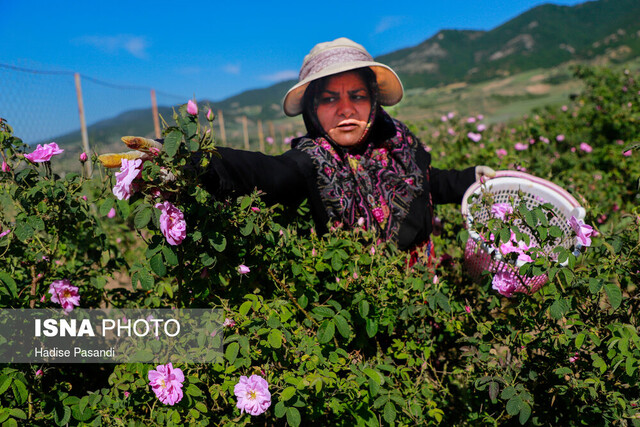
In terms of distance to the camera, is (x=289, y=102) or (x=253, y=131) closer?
(x=289, y=102)

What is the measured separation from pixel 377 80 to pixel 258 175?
0.93 metres

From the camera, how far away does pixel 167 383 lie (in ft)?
3.92

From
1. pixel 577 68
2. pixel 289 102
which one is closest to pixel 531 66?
pixel 577 68

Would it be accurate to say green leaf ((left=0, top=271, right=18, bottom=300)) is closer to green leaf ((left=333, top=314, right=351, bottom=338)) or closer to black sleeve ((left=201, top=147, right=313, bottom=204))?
black sleeve ((left=201, top=147, right=313, bottom=204))

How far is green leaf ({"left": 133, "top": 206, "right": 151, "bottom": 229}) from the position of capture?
3.31ft

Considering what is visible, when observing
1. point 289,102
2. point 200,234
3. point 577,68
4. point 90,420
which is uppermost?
point 577,68

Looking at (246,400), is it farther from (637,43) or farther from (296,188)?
(637,43)

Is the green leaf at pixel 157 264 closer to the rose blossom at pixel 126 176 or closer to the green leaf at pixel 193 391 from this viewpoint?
the rose blossom at pixel 126 176

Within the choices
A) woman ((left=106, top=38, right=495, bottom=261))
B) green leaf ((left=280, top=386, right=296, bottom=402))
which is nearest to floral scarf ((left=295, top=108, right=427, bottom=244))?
woman ((left=106, top=38, right=495, bottom=261))

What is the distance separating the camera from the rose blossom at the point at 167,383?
1183 mm

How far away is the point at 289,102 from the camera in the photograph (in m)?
2.14

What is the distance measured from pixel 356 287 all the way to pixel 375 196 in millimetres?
576

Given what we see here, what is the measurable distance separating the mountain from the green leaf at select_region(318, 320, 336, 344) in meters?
53.1

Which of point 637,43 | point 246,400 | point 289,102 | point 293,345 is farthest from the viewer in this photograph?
point 637,43
